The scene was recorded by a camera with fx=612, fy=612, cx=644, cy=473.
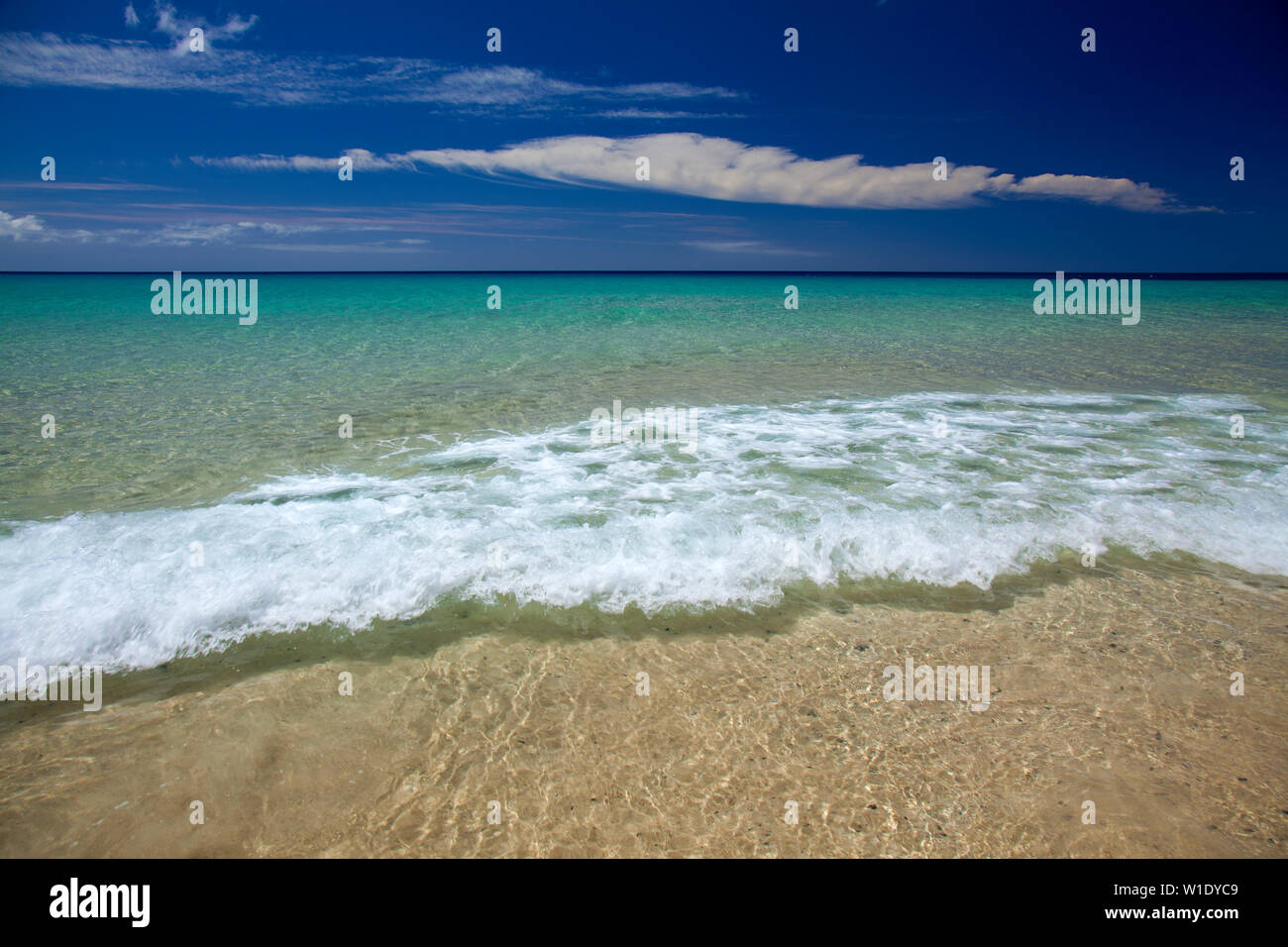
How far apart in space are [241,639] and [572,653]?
2.40m

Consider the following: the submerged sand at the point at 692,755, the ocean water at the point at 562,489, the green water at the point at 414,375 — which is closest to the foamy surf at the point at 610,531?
the ocean water at the point at 562,489

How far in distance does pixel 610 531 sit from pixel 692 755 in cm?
281

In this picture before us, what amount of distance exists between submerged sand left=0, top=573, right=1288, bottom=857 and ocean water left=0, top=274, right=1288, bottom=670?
2.54 feet

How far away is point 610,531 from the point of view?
5.98 metres

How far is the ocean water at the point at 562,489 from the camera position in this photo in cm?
498

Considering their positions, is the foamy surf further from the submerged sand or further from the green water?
the green water

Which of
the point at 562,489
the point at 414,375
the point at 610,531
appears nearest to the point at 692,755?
the point at 610,531

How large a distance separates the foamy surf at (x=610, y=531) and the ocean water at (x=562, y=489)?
0.10 feet

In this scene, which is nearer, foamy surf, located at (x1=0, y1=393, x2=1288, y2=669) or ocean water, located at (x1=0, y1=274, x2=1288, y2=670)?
foamy surf, located at (x1=0, y1=393, x2=1288, y2=669)

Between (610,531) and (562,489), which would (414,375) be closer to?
(562,489)

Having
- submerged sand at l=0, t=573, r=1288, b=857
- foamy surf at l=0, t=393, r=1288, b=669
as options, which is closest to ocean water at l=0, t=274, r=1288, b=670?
foamy surf at l=0, t=393, r=1288, b=669

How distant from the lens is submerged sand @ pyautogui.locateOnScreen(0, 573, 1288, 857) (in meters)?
2.95

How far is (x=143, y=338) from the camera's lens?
68.5 ft
